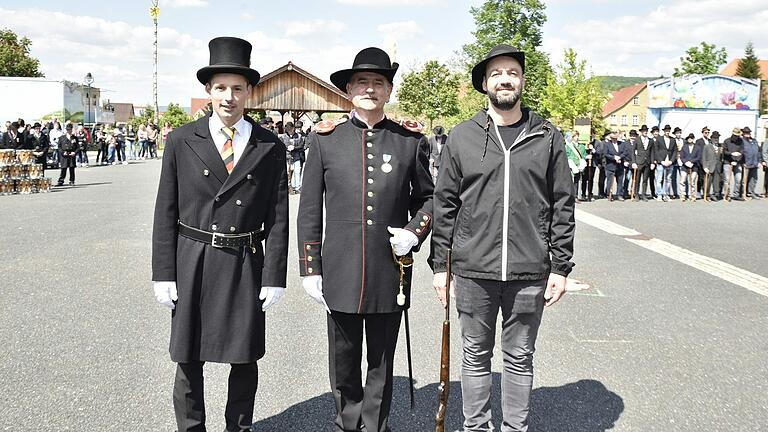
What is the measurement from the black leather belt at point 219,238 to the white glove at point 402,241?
0.71 m

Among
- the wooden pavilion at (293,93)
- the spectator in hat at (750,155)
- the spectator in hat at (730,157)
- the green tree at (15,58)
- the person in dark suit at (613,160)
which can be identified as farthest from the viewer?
the green tree at (15,58)

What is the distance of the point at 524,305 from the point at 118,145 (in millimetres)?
32817

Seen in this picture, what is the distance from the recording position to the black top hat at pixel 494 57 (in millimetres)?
3391

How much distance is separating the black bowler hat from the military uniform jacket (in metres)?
0.48

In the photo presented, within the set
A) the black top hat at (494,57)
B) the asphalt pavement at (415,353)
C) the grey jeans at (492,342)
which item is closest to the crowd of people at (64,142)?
the asphalt pavement at (415,353)

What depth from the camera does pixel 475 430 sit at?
3.50 meters

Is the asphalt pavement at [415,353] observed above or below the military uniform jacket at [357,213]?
below

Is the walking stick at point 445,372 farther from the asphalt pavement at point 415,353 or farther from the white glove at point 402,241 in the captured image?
the asphalt pavement at point 415,353

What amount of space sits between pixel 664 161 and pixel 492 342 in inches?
650

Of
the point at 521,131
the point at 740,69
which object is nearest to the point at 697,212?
the point at 521,131

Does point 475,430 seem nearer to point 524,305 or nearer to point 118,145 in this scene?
point 524,305

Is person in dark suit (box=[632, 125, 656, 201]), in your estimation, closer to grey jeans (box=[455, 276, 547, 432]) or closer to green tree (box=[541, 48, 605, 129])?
grey jeans (box=[455, 276, 547, 432])

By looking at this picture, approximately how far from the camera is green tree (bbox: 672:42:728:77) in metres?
72.0

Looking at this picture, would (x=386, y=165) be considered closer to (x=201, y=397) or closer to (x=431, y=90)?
(x=201, y=397)
